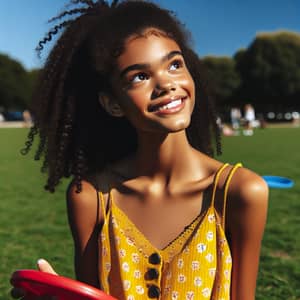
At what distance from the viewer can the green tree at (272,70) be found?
6562cm

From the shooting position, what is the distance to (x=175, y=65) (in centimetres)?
227

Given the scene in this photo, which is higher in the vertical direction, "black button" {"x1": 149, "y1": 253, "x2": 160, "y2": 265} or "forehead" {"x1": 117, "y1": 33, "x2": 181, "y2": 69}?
"forehead" {"x1": 117, "y1": 33, "x2": 181, "y2": 69}

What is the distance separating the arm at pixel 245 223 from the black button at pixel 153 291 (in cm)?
36

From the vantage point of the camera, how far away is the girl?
220 centimetres

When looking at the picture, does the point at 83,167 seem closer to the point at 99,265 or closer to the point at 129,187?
the point at 129,187

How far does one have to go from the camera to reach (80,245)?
2400 mm

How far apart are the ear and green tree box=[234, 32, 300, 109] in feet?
213

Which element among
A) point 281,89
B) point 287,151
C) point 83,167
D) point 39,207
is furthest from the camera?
point 281,89

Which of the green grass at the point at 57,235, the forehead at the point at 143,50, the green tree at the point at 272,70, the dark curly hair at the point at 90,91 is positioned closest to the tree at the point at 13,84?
the green tree at the point at 272,70

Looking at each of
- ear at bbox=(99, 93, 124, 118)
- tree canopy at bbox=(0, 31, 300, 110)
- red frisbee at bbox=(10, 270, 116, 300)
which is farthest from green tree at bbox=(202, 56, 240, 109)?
red frisbee at bbox=(10, 270, 116, 300)

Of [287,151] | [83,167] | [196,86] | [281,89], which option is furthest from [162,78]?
[281,89]

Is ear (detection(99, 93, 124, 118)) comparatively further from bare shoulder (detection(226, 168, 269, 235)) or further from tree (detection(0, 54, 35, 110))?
tree (detection(0, 54, 35, 110))

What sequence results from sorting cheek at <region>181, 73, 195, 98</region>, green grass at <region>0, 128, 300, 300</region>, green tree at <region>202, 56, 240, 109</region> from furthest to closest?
green tree at <region>202, 56, 240, 109</region>, green grass at <region>0, 128, 300, 300</region>, cheek at <region>181, 73, 195, 98</region>

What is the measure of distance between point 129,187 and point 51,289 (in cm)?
70
